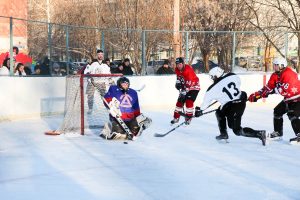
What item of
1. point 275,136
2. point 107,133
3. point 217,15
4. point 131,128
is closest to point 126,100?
point 131,128

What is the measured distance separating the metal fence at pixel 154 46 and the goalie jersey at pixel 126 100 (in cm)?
368

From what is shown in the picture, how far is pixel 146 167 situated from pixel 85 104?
2.72 meters

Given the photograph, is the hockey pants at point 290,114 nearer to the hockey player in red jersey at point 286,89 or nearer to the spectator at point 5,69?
the hockey player in red jersey at point 286,89

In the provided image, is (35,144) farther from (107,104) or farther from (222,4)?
(222,4)

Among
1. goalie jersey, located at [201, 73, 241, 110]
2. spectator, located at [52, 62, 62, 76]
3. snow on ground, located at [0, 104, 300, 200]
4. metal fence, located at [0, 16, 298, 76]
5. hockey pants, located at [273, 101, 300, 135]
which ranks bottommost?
snow on ground, located at [0, 104, 300, 200]

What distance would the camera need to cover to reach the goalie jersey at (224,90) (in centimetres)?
649

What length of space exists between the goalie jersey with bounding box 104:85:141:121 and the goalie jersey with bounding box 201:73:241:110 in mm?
1047

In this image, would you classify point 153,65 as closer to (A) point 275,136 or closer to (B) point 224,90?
(A) point 275,136

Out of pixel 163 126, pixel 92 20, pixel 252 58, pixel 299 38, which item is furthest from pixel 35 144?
pixel 92 20

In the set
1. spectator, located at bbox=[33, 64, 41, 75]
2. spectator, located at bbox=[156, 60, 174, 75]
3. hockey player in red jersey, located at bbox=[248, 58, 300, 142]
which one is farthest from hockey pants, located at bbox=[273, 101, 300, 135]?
spectator, located at bbox=[156, 60, 174, 75]

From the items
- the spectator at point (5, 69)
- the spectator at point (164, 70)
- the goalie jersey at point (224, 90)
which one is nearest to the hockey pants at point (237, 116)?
the goalie jersey at point (224, 90)

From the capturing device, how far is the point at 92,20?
26891 mm

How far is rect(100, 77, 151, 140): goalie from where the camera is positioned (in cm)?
707

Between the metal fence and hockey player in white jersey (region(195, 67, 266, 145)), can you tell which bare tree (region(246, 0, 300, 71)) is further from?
hockey player in white jersey (region(195, 67, 266, 145))
